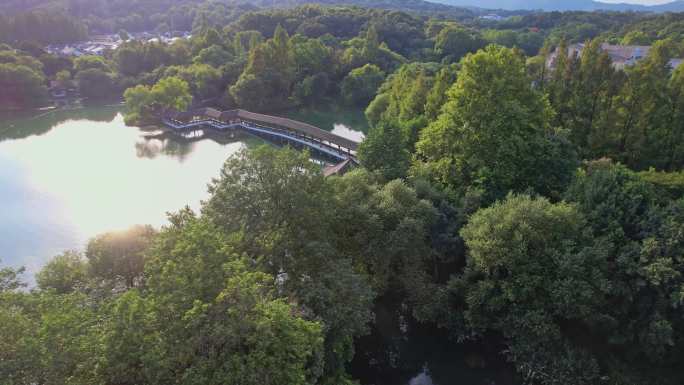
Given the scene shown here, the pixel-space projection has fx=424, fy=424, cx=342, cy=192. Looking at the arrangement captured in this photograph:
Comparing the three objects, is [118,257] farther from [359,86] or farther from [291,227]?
[359,86]

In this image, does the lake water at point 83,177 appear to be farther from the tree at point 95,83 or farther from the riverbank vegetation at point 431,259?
the riverbank vegetation at point 431,259

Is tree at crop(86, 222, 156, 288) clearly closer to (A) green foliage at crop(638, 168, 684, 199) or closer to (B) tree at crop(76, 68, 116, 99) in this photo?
(A) green foliage at crop(638, 168, 684, 199)

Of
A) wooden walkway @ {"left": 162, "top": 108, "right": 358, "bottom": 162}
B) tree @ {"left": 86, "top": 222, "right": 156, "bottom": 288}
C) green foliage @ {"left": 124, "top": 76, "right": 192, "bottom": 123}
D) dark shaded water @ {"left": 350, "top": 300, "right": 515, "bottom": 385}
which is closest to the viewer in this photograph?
tree @ {"left": 86, "top": 222, "right": 156, "bottom": 288}

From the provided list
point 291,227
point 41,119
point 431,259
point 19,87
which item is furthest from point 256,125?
point 291,227

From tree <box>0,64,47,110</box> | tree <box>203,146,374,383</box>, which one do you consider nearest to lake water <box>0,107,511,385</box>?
tree <box>203,146,374,383</box>

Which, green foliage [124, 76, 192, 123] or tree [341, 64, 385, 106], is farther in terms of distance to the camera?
tree [341, 64, 385, 106]

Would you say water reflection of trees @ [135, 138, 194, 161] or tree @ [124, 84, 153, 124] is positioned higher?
tree @ [124, 84, 153, 124]

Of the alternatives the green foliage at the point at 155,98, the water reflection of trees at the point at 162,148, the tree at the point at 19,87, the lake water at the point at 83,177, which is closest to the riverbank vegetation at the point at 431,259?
the lake water at the point at 83,177
